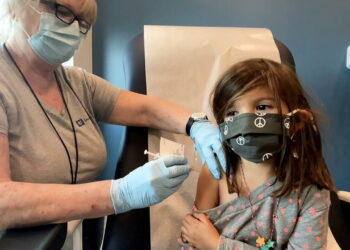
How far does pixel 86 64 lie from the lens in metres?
1.93

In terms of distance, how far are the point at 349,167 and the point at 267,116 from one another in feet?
4.55

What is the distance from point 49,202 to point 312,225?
0.69 m

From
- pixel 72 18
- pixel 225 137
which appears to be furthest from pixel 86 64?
pixel 225 137

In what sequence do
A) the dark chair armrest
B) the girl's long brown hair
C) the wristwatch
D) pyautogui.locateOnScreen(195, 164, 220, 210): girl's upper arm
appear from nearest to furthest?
1. the dark chair armrest
2. the girl's long brown hair
3. pyautogui.locateOnScreen(195, 164, 220, 210): girl's upper arm
4. the wristwatch

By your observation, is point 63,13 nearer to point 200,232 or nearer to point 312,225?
point 200,232

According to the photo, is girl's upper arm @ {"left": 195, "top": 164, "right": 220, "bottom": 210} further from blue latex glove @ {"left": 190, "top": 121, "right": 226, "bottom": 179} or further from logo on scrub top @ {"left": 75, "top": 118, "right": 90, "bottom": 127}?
logo on scrub top @ {"left": 75, "top": 118, "right": 90, "bottom": 127}

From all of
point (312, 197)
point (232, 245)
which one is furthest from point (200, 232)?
point (312, 197)

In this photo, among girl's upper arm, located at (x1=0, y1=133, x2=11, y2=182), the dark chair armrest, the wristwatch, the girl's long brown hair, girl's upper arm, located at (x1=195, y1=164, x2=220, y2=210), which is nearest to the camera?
the dark chair armrest

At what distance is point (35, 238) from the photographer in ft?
2.75

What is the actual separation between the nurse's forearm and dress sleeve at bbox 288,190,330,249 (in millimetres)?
513

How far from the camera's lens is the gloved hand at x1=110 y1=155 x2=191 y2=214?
3.13ft

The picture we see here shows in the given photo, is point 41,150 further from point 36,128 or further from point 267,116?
point 267,116

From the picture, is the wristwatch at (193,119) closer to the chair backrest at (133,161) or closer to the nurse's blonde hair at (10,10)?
the chair backrest at (133,161)

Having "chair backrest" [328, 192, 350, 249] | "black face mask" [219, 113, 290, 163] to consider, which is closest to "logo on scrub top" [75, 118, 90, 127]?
"black face mask" [219, 113, 290, 163]
